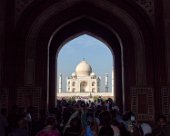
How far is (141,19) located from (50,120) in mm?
7426

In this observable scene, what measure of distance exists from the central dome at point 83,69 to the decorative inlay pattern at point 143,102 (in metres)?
40.5

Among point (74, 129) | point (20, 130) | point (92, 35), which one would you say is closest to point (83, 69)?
point (92, 35)

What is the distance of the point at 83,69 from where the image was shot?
5241 cm

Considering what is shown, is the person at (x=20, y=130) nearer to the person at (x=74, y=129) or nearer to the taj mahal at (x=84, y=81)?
the person at (x=74, y=129)

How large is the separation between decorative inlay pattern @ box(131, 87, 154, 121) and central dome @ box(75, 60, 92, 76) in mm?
40497

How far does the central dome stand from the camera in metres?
52.4

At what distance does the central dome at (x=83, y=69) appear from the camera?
5239 centimetres

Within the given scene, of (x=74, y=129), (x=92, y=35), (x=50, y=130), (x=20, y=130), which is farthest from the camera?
(x=92, y=35)

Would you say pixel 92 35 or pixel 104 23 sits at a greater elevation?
pixel 104 23

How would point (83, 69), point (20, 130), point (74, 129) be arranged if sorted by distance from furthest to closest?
point (83, 69) < point (74, 129) < point (20, 130)

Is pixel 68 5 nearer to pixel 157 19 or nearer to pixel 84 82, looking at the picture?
pixel 157 19

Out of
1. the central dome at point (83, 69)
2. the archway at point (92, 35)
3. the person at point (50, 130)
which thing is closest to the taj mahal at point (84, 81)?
the central dome at point (83, 69)

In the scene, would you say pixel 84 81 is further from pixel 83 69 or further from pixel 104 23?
pixel 104 23

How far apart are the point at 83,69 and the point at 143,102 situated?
40803mm
